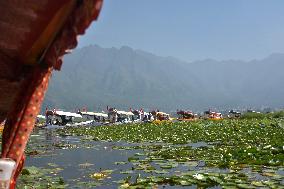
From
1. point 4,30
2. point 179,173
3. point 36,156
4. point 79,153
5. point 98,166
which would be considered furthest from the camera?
point 79,153

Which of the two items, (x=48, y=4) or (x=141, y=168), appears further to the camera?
(x=141, y=168)

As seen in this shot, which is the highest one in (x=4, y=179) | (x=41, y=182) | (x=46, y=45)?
(x=46, y=45)

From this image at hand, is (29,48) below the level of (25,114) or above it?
above

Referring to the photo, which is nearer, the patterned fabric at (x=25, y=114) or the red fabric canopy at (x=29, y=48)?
the red fabric canopy at (x=29, y=48)

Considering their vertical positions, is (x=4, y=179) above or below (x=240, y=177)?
above

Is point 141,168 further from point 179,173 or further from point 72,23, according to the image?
point 72,23

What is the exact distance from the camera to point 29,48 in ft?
8.60

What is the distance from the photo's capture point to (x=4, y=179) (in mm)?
2689

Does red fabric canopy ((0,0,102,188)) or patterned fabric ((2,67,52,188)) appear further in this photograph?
patterned fabric ((2,67,52,188))

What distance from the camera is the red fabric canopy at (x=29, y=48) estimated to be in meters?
2.35

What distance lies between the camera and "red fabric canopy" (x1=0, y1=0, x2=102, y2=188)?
235 centimetres

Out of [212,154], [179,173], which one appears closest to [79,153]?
[212,154]

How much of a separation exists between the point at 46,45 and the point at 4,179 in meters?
0.92

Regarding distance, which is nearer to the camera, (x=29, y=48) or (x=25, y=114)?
(x=29, y=48)
